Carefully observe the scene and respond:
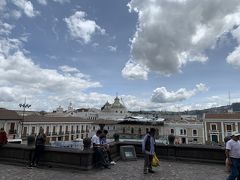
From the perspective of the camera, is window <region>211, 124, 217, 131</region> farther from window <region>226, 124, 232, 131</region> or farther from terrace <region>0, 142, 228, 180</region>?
terrace <region>0, 142, 228, 180</region>

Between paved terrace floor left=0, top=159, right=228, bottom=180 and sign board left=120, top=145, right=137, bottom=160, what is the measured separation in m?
1.16

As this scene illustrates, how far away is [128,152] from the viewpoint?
37.1 ft

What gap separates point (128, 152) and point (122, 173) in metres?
2.94

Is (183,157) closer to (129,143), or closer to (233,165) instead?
(129,143)

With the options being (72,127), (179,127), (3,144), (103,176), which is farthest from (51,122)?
(103,176)

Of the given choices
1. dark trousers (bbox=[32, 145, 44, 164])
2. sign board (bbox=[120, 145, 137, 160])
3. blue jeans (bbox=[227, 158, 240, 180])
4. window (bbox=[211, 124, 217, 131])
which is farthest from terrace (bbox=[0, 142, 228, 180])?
window (bbox=[211, 124, 217, 131])

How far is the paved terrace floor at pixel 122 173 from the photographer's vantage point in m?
7.77

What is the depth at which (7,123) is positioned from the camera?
42.5 metres

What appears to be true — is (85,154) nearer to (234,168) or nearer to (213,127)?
(234,168)

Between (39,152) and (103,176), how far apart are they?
10.1 feet

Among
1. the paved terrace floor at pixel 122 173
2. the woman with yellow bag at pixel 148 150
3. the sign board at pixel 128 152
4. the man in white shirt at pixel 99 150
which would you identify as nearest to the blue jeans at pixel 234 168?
the paved terrace floor at pixel 122 173

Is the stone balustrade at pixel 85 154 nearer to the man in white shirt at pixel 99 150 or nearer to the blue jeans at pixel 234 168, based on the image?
the man in white shirt at pixel 99 150

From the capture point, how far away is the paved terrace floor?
7.77m

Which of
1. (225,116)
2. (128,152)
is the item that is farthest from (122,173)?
(225,116)
